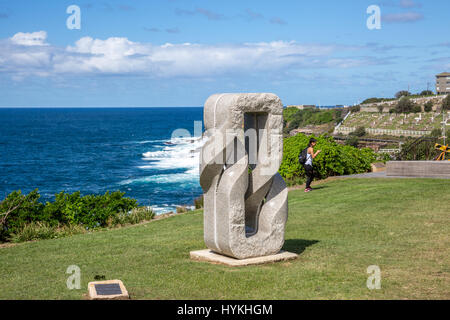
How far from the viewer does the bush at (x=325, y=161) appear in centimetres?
2059

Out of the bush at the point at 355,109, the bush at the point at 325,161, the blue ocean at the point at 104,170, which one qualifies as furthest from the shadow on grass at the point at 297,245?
the bush at the point at 355,109

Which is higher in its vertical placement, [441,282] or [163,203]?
[441,282]

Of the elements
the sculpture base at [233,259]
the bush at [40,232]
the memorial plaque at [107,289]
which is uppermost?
the memorial plaque at [107,289]

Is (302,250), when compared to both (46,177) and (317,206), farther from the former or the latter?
(46,177)

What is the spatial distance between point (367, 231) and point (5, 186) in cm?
4340

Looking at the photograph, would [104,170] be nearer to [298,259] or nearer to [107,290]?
[298,259]

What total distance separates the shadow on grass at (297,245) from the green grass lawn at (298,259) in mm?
21

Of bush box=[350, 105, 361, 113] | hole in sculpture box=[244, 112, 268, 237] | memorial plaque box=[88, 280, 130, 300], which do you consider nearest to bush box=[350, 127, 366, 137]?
bush box=[350, 105, 361, 113]

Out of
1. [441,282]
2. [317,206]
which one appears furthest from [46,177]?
[441,282]

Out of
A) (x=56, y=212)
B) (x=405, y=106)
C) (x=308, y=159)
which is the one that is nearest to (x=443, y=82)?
(x=405, y=106)

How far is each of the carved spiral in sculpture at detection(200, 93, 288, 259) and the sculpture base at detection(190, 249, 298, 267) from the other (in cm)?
11

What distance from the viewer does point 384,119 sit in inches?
4058

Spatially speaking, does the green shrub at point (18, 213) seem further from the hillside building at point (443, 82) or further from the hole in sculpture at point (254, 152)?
the hillside building at point (443, 82)

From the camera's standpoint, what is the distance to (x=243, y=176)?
27.8ft
